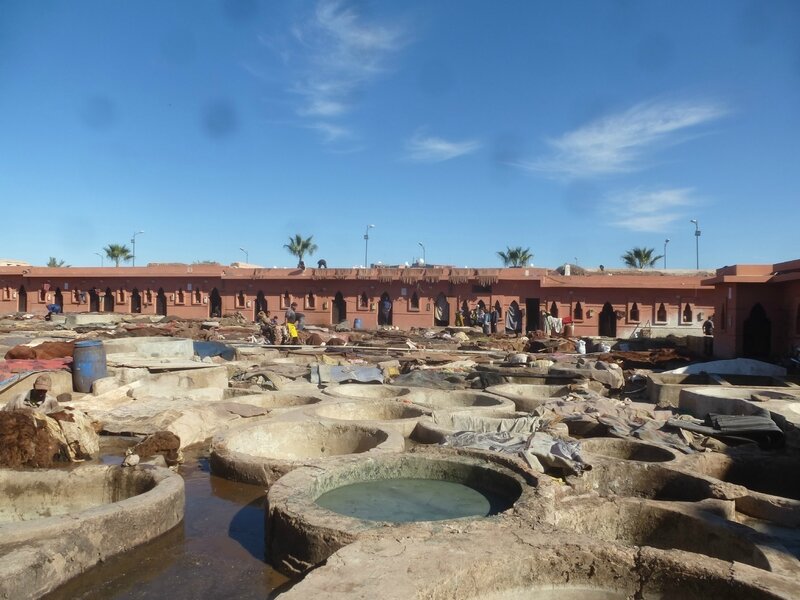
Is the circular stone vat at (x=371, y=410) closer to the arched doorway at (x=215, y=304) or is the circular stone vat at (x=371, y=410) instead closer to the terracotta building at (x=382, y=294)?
the terracotta building at (x=382, y=294)

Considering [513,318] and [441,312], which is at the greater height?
[441,312]

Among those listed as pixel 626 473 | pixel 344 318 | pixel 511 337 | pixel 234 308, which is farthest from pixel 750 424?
pixel 234 308

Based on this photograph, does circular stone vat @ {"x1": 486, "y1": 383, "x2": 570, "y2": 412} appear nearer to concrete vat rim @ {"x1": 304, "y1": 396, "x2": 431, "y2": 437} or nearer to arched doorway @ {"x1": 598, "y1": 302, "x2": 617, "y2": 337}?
concrete vat rim @ {"x1": 304, "y1": 396, "x2": 431, "y2": 437}

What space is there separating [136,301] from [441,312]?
18750 millimetres

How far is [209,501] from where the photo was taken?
6492 mm

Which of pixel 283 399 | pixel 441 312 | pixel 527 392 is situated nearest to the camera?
pixel 283 399

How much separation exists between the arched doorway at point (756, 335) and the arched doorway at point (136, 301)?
31468 millimetres

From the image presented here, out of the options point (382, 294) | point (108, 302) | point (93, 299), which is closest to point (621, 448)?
point (382, 294)

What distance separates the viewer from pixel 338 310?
33.4 meters

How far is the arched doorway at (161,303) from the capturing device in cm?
3487

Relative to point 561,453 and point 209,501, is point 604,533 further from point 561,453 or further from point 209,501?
point 209,501

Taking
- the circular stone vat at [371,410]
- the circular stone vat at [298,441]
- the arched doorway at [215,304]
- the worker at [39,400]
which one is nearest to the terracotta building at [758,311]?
the circular stone vat at [371,410]

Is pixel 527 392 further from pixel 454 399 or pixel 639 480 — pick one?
pixel 639 480

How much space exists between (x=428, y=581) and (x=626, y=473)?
456 centimetres
